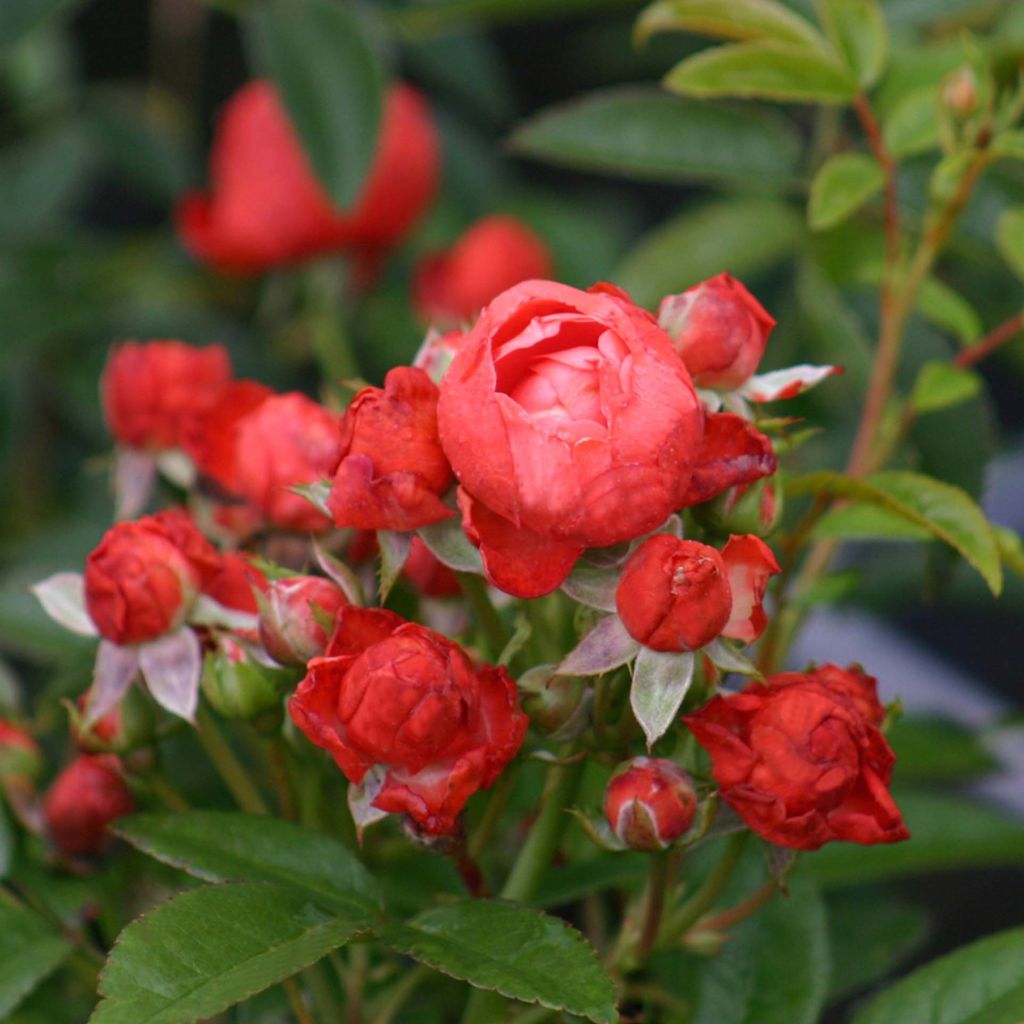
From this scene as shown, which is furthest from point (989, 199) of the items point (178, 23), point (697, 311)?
point (178, 23)

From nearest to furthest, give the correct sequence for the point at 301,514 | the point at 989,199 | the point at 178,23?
the point at 301,514
the point at 989,199
the point at 178,23

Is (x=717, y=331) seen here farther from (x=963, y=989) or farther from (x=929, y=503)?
(x=963, y=989)

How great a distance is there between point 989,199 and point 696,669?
14.8 inches

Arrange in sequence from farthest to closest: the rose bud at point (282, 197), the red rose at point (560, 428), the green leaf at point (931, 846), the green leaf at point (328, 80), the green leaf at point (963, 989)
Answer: the rose bud at point (282, 197), the green leaf at point (328, 80), the green leaf at point (931, 846), the green leaf at point (963, 989), the red rose at point (560, 428)

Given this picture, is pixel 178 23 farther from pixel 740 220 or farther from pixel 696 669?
pixel 696 669

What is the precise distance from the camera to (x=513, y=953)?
37cm

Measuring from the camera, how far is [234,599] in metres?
0.44

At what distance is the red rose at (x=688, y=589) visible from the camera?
335 millimetres

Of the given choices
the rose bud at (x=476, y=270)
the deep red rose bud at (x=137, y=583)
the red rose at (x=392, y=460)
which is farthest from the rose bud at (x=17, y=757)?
the rose bud at (x=476, y=270)

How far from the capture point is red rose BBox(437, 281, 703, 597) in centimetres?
32

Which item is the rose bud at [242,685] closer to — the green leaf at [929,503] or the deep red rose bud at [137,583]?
the deep red rose bud at [137,583]

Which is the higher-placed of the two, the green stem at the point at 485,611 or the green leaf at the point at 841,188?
the green leaf at the point at 841,188

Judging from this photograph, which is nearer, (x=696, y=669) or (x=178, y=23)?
(x=696, y=669)

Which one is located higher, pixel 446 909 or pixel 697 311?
pixel 697 311
